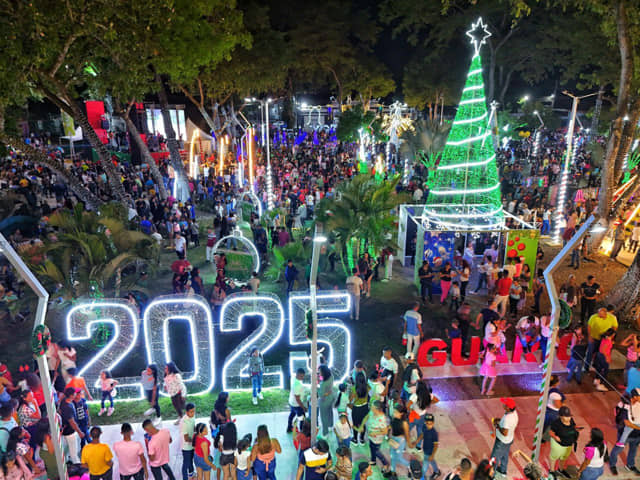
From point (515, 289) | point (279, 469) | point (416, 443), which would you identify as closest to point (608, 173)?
point (515, 289)

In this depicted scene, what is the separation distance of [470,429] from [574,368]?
9.41 ft

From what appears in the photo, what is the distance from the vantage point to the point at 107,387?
8500mm

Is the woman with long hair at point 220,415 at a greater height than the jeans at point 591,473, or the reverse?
the woman with long hair at point 220,415

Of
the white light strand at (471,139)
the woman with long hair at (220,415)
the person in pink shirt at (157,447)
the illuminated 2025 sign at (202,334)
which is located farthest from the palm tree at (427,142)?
the person in pink shirt at (157,447)

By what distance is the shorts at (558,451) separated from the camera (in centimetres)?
692

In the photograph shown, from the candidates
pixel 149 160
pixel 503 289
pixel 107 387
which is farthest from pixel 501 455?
pixel 149 160

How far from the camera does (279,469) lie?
24.7 feet

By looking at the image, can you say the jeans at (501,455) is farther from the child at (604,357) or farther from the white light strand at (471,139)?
the white light strand at (471,139)

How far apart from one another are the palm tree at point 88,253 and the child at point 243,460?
22.2 ft

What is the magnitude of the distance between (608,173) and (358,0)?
97.9 feet

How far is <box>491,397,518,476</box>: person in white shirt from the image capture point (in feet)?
22.7

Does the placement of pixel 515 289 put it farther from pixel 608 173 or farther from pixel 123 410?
pixel 123 410

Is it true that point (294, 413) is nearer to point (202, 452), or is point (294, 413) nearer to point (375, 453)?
point (375, 453)

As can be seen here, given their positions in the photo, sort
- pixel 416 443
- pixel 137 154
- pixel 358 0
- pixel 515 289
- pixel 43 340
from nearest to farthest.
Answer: pixel 43 340 < pixel 416 443 < pixel 515 289 < pixel 137 154 < pixel 358 0
